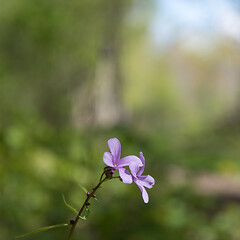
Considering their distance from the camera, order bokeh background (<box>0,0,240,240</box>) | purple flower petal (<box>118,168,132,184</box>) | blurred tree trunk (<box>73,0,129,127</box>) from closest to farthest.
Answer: purple flower petal (<box>118,168,132,184</box>) < bokeh background (<box>0,0,240,240</box>) < blurred tree trunk (<box>73,0,129,127</box>)

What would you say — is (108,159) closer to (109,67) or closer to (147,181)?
(147,181)

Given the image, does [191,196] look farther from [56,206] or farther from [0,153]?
[0,153]

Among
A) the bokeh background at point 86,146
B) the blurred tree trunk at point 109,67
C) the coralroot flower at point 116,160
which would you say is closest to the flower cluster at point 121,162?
the coralroot flower at point 116,160

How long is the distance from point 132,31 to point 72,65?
219 inches

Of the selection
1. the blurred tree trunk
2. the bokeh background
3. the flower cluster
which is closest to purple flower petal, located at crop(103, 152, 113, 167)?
the flower cluster

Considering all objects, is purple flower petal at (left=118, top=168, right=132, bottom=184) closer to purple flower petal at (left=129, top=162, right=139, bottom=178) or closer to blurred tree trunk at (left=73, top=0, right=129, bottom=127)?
purple flower petal at (left=129, top=162, right=139, bottom=178)

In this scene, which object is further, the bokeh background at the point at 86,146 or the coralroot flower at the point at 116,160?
the bokeh background at the point at 86,146

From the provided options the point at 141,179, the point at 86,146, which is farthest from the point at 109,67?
the point at 141,179

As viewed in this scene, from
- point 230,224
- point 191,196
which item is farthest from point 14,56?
point 230,224

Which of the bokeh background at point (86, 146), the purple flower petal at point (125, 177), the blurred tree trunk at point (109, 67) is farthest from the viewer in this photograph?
the blurred tree trunk at point (109, 67)

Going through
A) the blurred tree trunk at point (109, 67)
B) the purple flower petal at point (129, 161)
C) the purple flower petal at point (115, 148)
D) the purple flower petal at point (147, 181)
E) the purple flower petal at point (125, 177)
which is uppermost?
the blurred tree trunk at point (109, 67)

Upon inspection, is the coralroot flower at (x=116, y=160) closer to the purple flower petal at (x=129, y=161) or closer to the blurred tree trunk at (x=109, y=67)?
the purple flower petal at (x=129, y=161)

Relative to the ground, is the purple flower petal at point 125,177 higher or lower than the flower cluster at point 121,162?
lower

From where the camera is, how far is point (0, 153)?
436 cm
